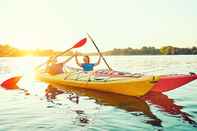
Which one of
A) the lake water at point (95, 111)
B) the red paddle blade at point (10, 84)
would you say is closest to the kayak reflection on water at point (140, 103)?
the lake water at point (95, 111)

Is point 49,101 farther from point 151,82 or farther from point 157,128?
point 157,128

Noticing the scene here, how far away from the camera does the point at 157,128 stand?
11719 millimetres

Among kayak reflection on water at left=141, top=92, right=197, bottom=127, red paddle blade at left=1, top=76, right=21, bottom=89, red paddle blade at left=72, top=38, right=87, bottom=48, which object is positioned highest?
red paddle blade at left=72, top=38, right=87, bottom=48

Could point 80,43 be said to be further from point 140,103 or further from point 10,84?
point 140,103

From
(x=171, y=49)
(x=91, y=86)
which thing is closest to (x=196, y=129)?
(x=91, y=86)

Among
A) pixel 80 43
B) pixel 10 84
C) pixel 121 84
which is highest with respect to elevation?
pixel 80 43

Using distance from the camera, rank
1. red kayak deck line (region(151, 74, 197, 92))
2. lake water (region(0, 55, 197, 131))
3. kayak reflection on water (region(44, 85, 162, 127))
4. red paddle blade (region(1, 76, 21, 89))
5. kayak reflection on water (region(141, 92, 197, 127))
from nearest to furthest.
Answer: lake water (region(0, 55, 197, 131)) → kayak reflection on water (region(141, 92, 197, 127)) → kayak reflection on water (region(44, 85, 162, 127)) → red kayak deck line (region(151, 74, 197, 92)) → red paddle blade (region(1, 76, 21, 89))

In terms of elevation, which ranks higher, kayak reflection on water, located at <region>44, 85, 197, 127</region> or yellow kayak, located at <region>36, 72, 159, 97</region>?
yellow kayak, located at <region>36, 72, 159, 97</region>

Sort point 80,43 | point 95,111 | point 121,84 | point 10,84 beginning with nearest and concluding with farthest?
point 95,111 → point 121,84 → point 80,43 → point 10,84

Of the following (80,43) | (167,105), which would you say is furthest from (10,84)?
(167,105)

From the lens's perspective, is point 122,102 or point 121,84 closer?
point 122,102

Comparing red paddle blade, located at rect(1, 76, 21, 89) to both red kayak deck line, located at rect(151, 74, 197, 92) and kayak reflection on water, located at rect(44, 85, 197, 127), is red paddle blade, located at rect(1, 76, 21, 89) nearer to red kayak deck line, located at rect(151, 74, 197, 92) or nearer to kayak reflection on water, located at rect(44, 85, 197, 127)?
kayak reflection on water, located at rect(44, 85, 197, 127)

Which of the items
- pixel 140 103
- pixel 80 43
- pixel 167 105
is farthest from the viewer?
pixel 80 43

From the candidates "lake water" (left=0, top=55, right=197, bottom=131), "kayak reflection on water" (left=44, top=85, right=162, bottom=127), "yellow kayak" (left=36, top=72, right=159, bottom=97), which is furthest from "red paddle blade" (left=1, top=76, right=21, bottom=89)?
"kayak reflection on water" (left=44, top=85, right=162, bottom=127)
